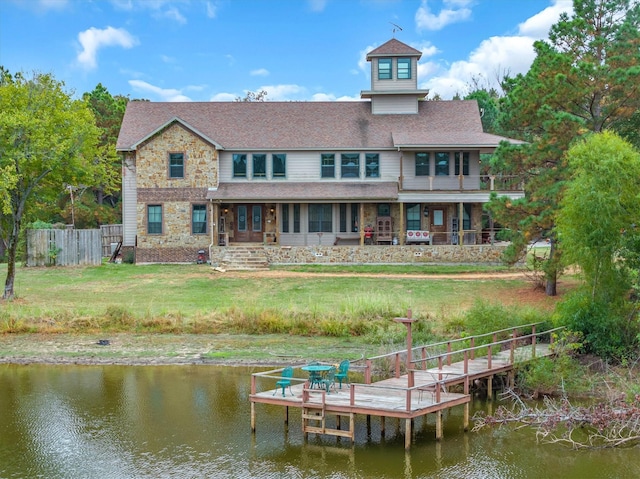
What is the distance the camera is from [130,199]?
43.8 meters

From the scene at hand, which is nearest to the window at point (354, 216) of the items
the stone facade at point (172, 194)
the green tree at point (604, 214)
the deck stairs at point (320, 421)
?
the stone facade at point (172, 194)

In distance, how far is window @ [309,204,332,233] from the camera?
4416 cm

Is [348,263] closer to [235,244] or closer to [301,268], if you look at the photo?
[301,268]

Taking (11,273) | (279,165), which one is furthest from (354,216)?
(11,273)

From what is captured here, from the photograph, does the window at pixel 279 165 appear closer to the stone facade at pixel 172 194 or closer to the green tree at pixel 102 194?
the stone facade at pixel 172 194

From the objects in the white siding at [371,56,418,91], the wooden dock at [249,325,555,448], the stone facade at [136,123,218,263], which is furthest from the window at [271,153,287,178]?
the wooden dock at [249,325,555,448]

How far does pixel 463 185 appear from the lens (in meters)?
44.1

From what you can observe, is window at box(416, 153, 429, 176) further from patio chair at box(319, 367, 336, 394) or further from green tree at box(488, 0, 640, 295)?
patio chair at box(319, 367, 336, 394)

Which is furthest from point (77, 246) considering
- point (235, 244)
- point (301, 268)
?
point (301, 268)

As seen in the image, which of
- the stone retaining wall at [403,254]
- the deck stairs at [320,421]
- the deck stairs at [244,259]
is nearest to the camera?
the deck stairs at [320,421]

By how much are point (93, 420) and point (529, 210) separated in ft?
61.0

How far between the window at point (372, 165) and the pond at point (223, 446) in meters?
25.4

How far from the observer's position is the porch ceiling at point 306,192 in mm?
42000

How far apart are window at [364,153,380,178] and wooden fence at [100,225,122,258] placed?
15.0m
